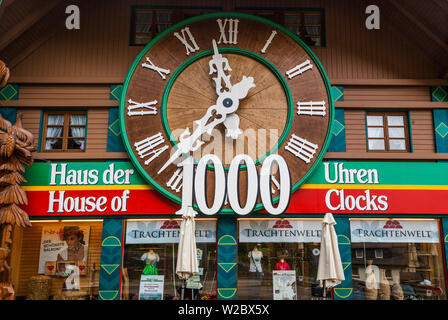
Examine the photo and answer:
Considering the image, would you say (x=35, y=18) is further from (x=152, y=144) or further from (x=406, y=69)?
(x=406, y=69)

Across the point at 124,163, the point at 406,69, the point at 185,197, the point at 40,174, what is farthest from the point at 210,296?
the point at 406,69

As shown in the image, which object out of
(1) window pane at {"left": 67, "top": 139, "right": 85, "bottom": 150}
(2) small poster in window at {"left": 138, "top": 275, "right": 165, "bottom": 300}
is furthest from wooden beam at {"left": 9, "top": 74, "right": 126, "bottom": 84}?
(2) small poster in window at {"left": 138, "top": 275, "right": 165, "bottom": 300}

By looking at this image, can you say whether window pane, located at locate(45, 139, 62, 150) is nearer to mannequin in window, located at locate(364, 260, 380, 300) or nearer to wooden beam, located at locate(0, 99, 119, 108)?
wooden beam, located at locate(0, 99, 119, 108)

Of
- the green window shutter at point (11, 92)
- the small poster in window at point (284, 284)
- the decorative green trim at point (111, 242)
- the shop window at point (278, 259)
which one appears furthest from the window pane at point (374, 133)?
the green window shutter at point (11, 92)

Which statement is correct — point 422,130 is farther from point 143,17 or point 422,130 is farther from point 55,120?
point 55,120

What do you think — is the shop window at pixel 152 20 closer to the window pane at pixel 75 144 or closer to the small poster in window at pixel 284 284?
the window pane at pixel 75 144

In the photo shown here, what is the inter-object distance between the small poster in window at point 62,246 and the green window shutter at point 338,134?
6117 mm

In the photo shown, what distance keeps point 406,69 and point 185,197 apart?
660 cm

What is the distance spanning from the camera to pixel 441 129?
1316cm

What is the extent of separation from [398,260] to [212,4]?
762 cm

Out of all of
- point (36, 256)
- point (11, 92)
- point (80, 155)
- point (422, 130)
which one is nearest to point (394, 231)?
point (422, 130)

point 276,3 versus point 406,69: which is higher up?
point 276,3

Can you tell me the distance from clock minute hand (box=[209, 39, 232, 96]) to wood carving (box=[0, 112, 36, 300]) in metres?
4.38
